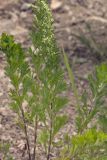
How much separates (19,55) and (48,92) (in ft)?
0.62

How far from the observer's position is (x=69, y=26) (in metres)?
3.37

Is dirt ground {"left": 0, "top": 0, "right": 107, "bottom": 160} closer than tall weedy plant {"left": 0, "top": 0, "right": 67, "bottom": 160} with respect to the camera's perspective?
No

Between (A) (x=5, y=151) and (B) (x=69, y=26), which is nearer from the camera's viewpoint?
(A) (x=5, y=151)

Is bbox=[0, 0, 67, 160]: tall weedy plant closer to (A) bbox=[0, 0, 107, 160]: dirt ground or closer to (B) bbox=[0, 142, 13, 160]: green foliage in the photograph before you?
(B) bbox=[0, 142, 13, 160]: green foliage

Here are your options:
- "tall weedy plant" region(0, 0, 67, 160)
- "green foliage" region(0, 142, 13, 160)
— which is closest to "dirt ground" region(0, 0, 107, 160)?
"green foliage" region(0, 142, 13, 160)

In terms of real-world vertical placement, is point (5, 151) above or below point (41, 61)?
below

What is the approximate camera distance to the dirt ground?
284 cm

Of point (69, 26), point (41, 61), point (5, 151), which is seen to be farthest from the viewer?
point (69, 26)

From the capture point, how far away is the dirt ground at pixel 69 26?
2.84 metres

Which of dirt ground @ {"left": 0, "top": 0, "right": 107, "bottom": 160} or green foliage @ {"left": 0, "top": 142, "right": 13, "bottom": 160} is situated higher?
dirt ground @ {"left": 0, "top": 0, "right": 107, "bottom": 160}

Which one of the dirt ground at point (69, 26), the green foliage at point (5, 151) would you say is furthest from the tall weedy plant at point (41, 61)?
the dirt ground at point (69, 26)

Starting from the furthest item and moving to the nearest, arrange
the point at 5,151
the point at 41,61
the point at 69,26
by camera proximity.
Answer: the point at 69,26
the point at 5,151
the point at 41,61

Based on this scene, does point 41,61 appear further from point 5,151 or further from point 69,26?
point 69,26

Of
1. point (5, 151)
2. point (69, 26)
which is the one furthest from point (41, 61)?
point (69, 26)
